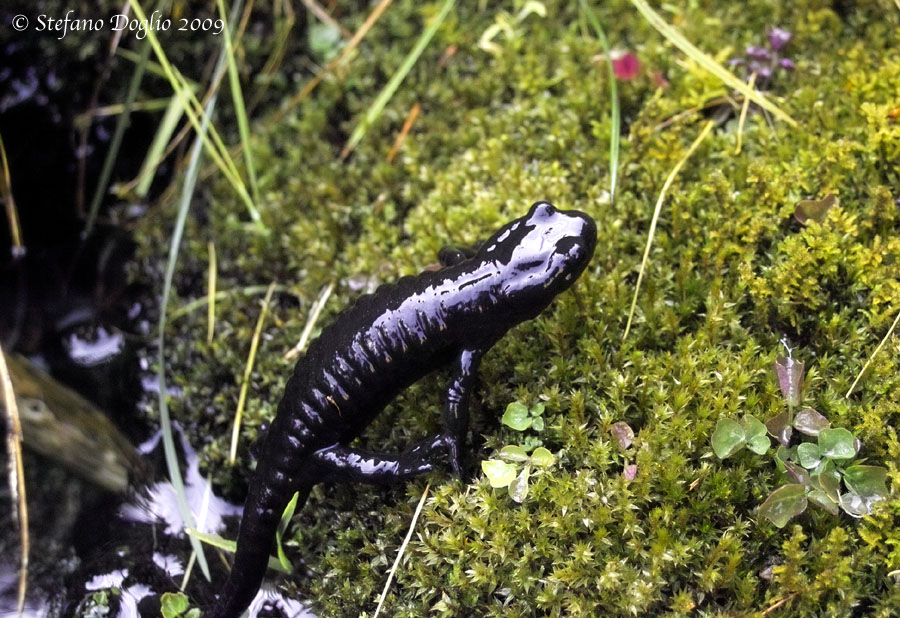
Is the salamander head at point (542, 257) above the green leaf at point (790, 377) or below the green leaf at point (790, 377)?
above

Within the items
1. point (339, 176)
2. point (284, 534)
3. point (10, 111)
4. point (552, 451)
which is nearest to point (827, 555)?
point (552, 451)

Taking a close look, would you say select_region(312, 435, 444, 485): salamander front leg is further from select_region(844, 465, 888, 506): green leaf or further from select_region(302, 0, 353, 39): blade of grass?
select_region(302, 0, 353, 39): blade of grass

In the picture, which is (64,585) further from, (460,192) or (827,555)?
(827,555)

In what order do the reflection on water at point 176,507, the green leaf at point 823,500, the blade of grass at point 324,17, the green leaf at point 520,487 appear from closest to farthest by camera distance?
1. the green leaf at point 823,500
2. the green leaf at point 520,487
3. the reflection on water at point 176,507
4. the blade of grass at point 324,17

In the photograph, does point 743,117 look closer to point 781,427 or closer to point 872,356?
point 872,356

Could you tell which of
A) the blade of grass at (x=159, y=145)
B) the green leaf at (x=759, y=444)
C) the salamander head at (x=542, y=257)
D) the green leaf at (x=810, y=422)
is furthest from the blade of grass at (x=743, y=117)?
the blade of grass at (x=159, y=145)

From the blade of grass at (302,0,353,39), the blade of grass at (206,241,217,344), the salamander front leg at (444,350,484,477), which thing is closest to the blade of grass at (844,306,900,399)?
the salamander front leg at (444,350,484,477)

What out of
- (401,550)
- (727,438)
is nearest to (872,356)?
(727,438)

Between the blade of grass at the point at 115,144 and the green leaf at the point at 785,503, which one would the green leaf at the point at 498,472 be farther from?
the blade of grass at the point at 115,144
